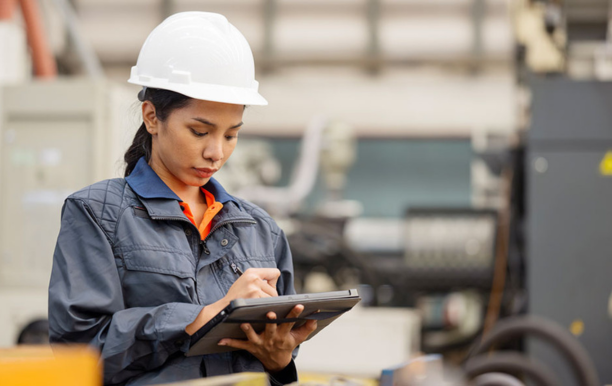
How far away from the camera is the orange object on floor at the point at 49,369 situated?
610 millimetres

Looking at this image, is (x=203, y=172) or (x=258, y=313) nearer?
(x=258, y=313)

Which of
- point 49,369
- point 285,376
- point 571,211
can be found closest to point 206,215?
point 285,376

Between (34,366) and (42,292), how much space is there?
263cm

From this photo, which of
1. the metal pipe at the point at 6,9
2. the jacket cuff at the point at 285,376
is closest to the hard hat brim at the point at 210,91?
the jacket cuff at the point at 285,376

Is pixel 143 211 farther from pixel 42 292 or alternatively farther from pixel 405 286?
pixel 405 286

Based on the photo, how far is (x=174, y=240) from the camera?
3.53ft

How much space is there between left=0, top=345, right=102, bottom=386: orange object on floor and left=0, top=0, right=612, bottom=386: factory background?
64 centimetres

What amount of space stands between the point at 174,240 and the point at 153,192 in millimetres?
84

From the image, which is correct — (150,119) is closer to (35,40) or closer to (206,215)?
(206,215)

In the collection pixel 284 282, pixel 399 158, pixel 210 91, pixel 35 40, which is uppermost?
pixel 35 40

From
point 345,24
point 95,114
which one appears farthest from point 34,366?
point 345,24

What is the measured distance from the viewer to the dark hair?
3.64 feet

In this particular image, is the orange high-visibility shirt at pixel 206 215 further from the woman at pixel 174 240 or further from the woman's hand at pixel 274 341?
the woman's hand at pixel 274 341

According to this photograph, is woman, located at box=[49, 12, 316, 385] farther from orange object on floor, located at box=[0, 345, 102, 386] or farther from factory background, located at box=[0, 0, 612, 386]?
orange object on floor, located at box=[0, 345, 102, 386]
